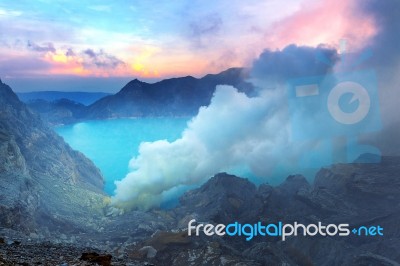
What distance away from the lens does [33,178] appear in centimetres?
12594

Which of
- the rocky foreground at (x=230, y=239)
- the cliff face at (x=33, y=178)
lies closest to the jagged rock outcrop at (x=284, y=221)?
the rocky foreground at (x=230, y=239)

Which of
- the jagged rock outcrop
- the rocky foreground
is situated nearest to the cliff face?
the rocky foreground

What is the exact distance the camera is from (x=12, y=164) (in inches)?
4104

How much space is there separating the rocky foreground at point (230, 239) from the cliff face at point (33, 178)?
954 cm

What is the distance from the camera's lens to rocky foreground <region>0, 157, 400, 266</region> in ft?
138

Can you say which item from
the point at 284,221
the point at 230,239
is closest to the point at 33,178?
the point at 230,239

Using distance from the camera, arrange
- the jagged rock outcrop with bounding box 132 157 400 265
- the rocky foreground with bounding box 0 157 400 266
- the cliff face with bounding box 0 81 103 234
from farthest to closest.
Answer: the cliff face with bounding box 0 81 103 234 → the jagged rock outcrop with bounding box 132 157 400 265 → the rocky foreground with bounding box 0 157 400 266

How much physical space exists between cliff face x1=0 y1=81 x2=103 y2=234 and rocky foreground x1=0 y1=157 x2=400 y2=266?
9.54 meters

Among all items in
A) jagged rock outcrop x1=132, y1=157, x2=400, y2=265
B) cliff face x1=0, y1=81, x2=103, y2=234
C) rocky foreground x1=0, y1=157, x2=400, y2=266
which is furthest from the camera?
cliff face x1=0, y1=81, x2=103, y2=234

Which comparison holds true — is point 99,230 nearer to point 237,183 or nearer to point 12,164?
point 12,164

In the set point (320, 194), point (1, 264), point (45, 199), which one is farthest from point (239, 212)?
point (1, 264)

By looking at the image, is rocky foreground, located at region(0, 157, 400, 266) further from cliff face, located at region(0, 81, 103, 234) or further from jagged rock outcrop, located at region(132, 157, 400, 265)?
cliff face, located at region(0, 81, 103, 234)

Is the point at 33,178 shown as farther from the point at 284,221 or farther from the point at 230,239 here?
the point at 284,221

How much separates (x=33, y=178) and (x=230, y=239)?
A: 74684 millimetres
